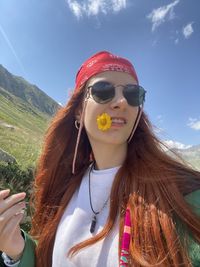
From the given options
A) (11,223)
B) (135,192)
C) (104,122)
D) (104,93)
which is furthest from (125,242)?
(104,93)

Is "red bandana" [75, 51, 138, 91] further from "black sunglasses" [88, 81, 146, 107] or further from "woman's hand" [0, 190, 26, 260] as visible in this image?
"woman's hand" [0, 190, 26, 260]

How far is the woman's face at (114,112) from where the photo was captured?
314cm

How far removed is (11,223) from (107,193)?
2.98 ft

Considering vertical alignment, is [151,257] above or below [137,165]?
below

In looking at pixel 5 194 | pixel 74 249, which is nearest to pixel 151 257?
pixel 74 249

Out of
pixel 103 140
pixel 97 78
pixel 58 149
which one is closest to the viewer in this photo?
pixel 103 140

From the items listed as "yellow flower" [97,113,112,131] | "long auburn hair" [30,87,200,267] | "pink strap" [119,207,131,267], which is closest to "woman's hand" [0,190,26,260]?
"long auburn hair" [30,87,200,267]

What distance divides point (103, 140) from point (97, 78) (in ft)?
2.42

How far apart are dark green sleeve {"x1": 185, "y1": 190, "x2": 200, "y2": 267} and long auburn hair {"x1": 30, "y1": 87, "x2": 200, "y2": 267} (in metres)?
0.04

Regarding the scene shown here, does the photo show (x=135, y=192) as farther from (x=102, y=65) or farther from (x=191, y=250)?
(x=102, y=65)

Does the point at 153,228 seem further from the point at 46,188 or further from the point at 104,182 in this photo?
the point at 46,188

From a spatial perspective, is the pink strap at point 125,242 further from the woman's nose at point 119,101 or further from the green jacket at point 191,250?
the woman's nose at point 119,101

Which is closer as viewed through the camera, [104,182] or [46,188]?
[104,182]

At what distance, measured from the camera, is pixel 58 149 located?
406cm
